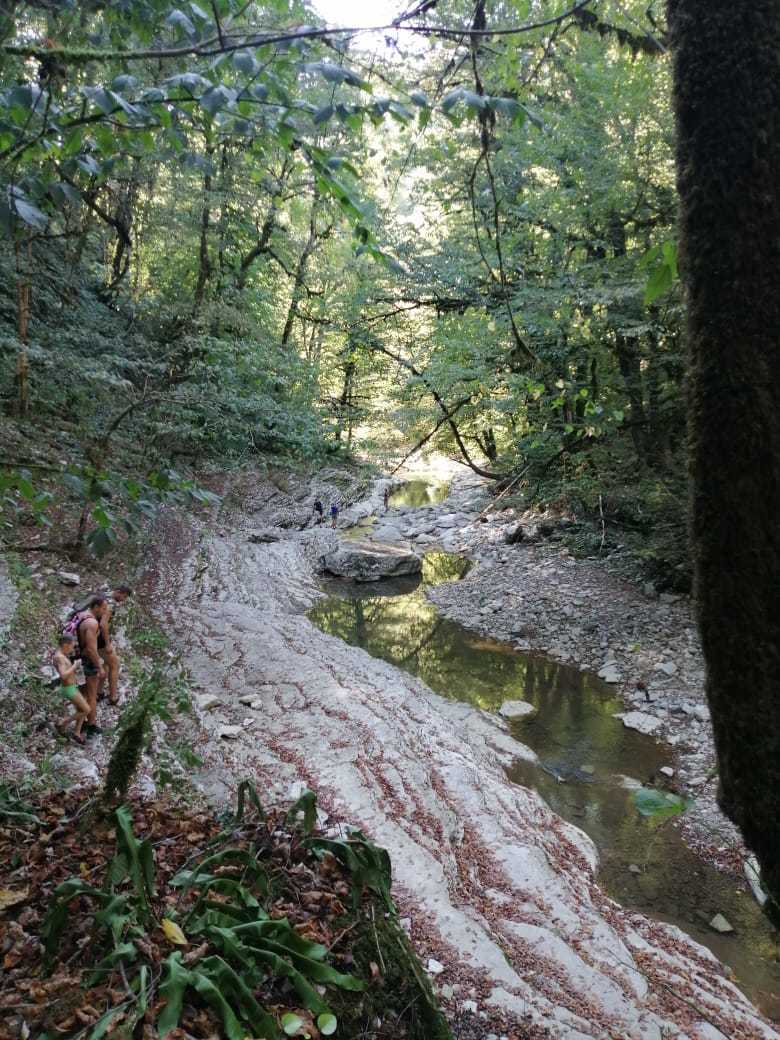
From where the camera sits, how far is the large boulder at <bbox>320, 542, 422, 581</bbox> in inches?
528

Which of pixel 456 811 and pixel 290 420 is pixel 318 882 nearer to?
pixel 456 811

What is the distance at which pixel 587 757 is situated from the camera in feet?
22.9

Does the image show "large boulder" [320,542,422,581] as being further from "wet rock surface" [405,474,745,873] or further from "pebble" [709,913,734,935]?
"pebble" [709,913,734,935]

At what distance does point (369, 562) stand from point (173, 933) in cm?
1144

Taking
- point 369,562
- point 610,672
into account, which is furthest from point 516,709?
point 369,562

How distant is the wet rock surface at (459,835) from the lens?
3.44 metres

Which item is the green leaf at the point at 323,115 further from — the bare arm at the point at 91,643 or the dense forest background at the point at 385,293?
the bare arm at the point at 91,643

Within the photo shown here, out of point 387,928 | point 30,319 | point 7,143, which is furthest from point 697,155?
point 30,319

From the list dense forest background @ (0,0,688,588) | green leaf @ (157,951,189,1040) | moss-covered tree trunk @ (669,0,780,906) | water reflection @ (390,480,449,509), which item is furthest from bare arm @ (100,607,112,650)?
water reflection @ (390,480,449,509)

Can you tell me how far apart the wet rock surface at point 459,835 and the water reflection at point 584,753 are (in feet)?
0.90

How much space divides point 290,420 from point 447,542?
17.2 feet

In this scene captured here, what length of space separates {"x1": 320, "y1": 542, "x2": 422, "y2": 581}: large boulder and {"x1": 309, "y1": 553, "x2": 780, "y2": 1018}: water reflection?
531 millimetres

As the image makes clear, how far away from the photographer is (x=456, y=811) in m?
5.40

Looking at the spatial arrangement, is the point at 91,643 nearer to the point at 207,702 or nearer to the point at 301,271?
the point at 207,702
